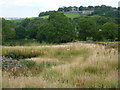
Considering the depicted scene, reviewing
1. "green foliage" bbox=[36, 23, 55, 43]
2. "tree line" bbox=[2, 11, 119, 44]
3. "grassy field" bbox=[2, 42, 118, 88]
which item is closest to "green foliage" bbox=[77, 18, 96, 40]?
"tree line" bbox=[2, 11, 119, 44]

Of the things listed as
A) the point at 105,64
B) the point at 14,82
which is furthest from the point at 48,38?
the point at 14,82

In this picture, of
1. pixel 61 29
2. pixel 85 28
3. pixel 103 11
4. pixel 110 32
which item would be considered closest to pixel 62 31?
pixel 61 29

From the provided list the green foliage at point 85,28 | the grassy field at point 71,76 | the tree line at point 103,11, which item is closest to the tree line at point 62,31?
the green foliage at point 85,28

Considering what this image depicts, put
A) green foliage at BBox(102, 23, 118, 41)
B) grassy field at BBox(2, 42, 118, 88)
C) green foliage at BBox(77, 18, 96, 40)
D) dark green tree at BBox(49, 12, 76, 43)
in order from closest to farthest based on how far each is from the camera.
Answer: grassy field at BBox(2, 42, 118, 88), dark green tree at BBox(49, 12, 76, 43), green foliage at BBox(77, 18, 96, 40), green foliage at BBox(102, 23, 118, 41)

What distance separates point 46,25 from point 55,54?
2652 cm

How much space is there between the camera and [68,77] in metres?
5.62

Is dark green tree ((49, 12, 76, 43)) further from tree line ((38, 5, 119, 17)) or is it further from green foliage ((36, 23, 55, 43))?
tree line ((38, 5, 119, 17))

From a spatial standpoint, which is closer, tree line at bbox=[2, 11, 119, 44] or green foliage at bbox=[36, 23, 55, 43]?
green foliage at bbox=[36, 23, 55, 43]

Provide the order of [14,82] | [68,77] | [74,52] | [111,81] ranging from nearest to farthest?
[14,82] → [111,81] → [68,77] → [74,52]

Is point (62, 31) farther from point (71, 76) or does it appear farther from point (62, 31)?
point (71, 76)

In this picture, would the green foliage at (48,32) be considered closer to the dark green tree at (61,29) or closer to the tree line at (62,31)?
the tree line at (62,31)

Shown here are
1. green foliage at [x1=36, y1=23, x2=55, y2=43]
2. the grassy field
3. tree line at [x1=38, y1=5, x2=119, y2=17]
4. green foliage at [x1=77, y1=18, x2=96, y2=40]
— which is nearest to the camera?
the grassy field

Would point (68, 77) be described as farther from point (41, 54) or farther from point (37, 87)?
point (41, 54)

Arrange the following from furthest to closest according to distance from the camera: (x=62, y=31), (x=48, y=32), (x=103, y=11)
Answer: (x=103, y=11)
(x=62, y=31)
(x=48, y=32)
